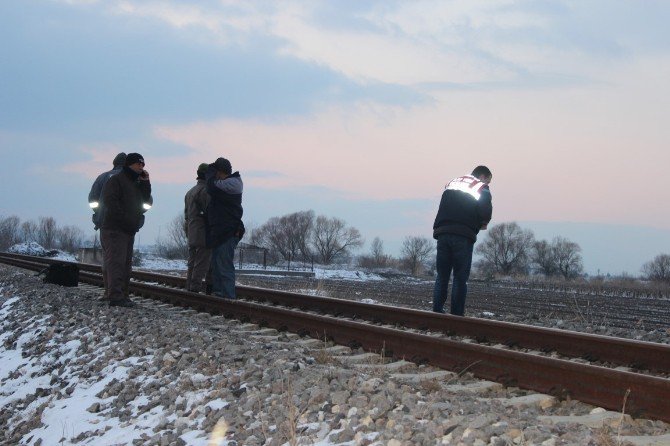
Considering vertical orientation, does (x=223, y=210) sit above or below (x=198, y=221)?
above

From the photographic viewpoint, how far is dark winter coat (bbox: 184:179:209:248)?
11.7 m

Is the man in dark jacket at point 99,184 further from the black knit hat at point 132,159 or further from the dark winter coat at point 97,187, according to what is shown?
the black knit hat at point 132,159

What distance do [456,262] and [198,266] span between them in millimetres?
4724

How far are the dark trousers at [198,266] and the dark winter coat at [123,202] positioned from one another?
145 centimetres

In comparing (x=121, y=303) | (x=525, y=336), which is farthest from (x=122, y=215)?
(x=525, y=336)

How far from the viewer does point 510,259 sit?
107 metres

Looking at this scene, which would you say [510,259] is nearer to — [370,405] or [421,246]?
[421,246]

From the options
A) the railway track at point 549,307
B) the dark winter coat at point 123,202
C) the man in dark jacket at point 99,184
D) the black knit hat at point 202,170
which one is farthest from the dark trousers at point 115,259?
the railway track at point 549,307

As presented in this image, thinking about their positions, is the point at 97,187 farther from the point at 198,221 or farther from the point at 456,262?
the point at 456,262

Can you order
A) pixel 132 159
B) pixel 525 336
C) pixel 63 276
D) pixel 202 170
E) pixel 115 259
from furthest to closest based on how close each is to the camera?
pixel 63 276
pixel 202 170
pixel 115 259
pixel 132 159
pixel 525 336

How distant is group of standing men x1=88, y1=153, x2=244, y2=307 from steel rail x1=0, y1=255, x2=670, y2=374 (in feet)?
5.61

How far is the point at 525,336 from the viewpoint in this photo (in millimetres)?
7742

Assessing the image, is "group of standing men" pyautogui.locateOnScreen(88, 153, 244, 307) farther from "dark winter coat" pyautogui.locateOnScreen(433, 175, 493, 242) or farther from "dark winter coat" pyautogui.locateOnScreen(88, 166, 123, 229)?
"dark winter coat" pyautogui.locateOnScreen(433, 175, 493, 242)

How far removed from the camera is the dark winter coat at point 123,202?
10.4m
